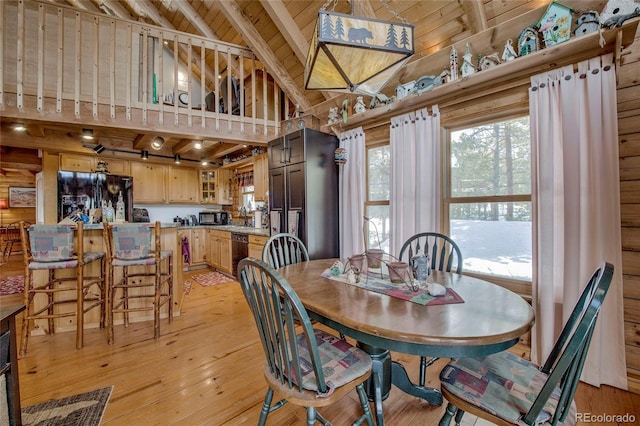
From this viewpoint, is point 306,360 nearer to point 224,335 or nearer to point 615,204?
point 224,335

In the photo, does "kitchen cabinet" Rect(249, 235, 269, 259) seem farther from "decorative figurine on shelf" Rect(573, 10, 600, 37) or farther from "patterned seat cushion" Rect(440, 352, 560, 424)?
"decorative figurine on shelf" Rect(573, 10, 600, 37)

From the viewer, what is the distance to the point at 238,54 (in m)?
3.77

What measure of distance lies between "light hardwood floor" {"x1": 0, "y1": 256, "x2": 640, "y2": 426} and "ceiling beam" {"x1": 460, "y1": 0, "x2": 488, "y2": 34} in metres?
2.85

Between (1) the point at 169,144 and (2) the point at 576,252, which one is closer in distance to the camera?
(2) the point at 576,252

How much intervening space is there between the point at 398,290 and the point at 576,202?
5.03 feet

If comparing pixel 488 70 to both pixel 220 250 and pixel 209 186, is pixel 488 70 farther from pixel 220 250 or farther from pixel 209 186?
pixel 209 186

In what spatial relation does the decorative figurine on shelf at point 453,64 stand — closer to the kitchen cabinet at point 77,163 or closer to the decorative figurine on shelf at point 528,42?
the decorative figurine on shelf at point 528,42

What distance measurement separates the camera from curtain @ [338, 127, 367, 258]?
3.27 metres

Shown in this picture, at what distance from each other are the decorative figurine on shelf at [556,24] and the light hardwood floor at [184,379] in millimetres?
2444

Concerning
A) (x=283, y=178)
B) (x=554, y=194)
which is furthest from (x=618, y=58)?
(x=283, y=178)

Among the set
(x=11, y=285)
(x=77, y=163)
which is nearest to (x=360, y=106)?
(x=77, y=163)

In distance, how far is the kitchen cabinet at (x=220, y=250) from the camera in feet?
15.5

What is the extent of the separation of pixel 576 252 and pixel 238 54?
14.4ft

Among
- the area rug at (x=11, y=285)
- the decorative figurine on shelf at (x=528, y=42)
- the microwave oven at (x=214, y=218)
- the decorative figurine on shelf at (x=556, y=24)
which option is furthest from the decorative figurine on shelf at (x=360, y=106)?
the area rug at (x=11, y=285)
